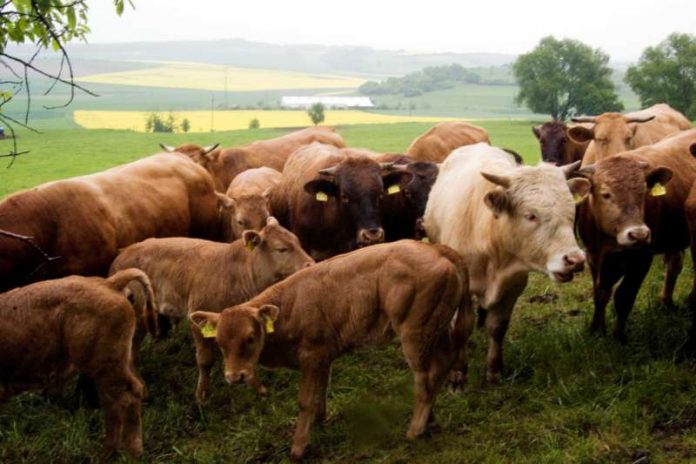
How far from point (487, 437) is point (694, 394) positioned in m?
1.66

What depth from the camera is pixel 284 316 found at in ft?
17.9

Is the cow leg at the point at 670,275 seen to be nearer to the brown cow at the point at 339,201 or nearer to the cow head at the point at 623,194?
the cow head at the point at 623,194

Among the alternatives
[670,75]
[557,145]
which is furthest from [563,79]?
[557,145]

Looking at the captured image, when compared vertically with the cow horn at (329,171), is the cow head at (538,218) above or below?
above

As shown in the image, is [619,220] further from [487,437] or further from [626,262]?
[487,437]

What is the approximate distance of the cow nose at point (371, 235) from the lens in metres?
7.43

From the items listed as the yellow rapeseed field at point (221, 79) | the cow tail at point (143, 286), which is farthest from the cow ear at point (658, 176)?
the yellow rapeseed field at point (221, 79)

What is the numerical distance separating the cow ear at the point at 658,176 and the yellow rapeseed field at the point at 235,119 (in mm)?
30010

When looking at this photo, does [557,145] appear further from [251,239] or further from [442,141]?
[251,239]

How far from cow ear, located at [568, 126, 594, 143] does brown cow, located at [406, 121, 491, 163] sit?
7.53ft

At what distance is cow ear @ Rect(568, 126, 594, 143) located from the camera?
9984mm

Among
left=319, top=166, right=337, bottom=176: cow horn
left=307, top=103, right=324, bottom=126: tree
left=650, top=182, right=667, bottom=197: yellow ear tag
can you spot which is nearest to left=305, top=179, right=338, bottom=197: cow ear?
left=319, top=166, right=337, bottom=176: cow horn

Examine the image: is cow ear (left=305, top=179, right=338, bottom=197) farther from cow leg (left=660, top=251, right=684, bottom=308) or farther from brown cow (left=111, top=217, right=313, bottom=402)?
cow leg (left=660, top=251, right=684, bottom=308)

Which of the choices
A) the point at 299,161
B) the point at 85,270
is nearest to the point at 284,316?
the point at 85,270
